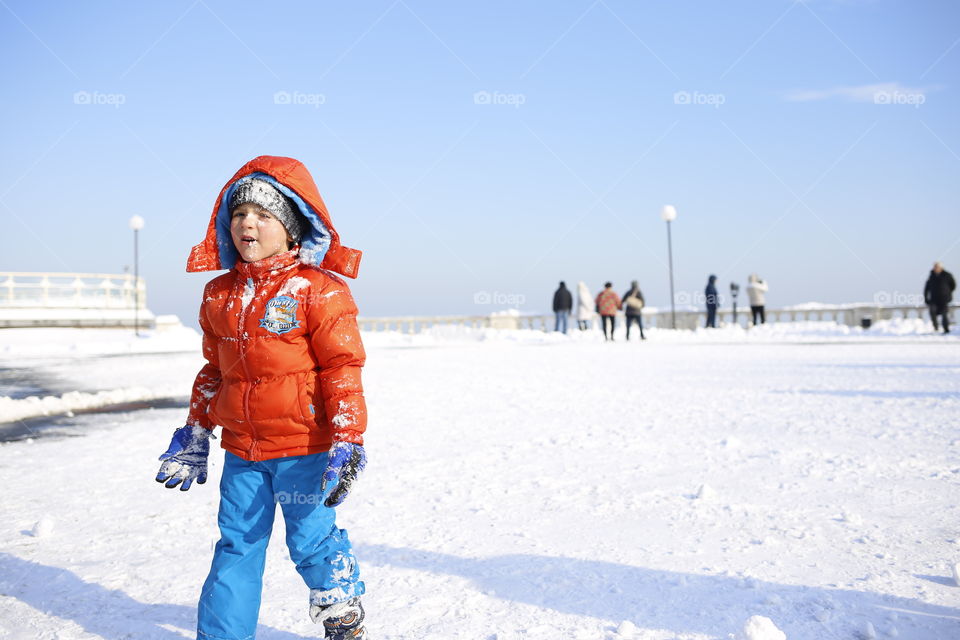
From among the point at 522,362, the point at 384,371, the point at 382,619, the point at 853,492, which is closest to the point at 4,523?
the point at 382,619

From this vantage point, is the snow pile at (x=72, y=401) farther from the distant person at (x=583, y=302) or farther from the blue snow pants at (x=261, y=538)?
the distant person at (x=583, y=302)

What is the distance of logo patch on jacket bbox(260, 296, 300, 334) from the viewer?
91.1 inches

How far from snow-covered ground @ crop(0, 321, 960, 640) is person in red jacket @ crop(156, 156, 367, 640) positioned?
368mm

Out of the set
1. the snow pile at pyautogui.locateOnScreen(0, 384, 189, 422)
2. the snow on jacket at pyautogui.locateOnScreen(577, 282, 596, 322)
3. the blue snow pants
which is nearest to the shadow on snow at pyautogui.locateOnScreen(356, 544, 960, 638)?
the blue snow pants

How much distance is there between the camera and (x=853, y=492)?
4.19m

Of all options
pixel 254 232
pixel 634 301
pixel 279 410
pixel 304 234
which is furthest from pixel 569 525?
pixel 634 301

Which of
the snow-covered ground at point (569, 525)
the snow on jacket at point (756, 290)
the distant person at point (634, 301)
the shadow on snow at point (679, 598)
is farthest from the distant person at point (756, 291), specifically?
the shadow on snow at point (679, 598)

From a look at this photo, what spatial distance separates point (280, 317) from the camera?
7.61 ft

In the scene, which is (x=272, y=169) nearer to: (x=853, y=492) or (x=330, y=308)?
(x=330, y=308)

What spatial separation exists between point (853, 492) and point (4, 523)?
4586 mm

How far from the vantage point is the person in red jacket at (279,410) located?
7.53 feet

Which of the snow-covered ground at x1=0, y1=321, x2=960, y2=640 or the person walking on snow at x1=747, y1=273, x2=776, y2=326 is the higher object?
the person walking on snow at x1=747, y1=273, x2=776, y2=326

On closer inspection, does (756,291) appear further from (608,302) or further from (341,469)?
(341,469)

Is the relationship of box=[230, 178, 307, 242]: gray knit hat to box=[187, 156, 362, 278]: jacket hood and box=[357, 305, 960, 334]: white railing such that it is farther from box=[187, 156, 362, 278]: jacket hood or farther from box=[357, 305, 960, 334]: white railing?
box=[357, 305, 960, 334]: white railing
